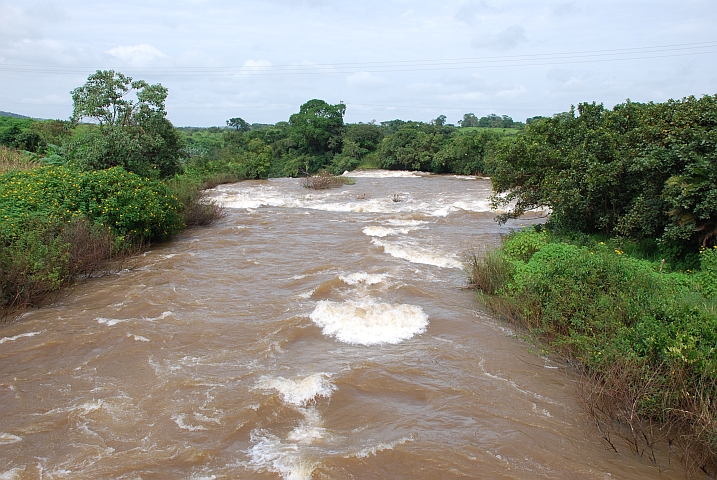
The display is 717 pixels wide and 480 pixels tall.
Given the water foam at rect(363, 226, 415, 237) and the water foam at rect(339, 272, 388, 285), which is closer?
the water foam at rect(339, 272, 388, 285)

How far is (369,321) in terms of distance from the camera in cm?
859

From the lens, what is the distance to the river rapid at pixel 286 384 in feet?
16.5

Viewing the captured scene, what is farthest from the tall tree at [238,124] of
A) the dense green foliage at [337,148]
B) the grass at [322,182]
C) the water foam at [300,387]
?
the water foam at [300,387]

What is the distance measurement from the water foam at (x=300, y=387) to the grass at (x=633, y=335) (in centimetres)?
308

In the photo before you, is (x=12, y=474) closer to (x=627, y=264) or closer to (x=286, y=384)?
(x=286, y=384)

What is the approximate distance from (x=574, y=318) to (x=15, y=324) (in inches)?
344

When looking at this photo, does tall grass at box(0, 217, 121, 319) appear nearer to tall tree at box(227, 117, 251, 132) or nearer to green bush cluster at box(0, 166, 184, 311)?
green bush cluster at box(0, 166, 184, 311)

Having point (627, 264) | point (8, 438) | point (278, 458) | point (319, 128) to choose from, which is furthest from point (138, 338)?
point (319, 128)

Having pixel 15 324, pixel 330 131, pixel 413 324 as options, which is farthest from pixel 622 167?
pixel 330 131

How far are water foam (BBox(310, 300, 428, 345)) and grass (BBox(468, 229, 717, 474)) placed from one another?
1.54 metres

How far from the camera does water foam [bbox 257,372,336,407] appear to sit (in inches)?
242

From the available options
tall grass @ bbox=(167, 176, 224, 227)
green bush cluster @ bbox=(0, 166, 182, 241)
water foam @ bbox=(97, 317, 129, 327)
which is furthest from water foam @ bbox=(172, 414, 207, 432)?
tall grass @ bbox=(167, 176, 224, 227)

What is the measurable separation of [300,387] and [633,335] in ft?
13.2

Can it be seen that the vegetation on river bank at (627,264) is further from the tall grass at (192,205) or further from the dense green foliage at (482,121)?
the dense green foliage at (482,121)
